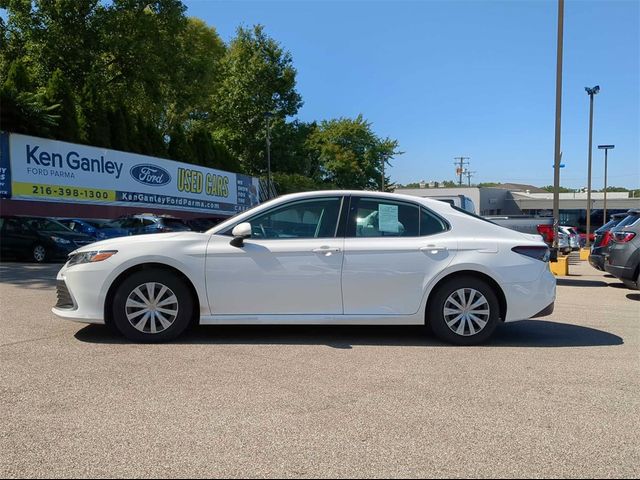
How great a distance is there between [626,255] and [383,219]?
5969mm

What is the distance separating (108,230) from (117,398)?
1598 cm

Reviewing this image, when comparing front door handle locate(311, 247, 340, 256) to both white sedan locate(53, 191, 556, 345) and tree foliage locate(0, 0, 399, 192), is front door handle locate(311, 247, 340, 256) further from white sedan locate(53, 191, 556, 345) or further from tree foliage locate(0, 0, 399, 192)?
tree foliage locate(0, 0, 399, 192)

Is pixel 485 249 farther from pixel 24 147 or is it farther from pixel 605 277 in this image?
pixel 24 147

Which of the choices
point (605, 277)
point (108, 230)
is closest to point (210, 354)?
point (605, 277)

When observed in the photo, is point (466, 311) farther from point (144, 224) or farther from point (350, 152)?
point (350, 152)

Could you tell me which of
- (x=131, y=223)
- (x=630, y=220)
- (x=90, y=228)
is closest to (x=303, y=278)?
(x=630, y=220)

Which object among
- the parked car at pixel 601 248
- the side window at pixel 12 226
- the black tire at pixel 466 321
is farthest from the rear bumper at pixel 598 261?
the side window at pixel 12 226

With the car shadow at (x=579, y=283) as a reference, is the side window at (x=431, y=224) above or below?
above

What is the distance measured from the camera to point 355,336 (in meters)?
6.14

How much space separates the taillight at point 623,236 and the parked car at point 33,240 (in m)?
13.9

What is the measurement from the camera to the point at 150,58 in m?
29.0

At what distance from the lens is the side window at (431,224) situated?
586cm

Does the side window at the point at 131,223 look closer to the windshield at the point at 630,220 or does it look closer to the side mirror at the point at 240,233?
the windshield at the point at 630,220

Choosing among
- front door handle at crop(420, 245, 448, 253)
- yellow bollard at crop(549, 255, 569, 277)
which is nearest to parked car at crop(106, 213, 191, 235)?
yellow bollard at crop(549, 255, 569, 277)
